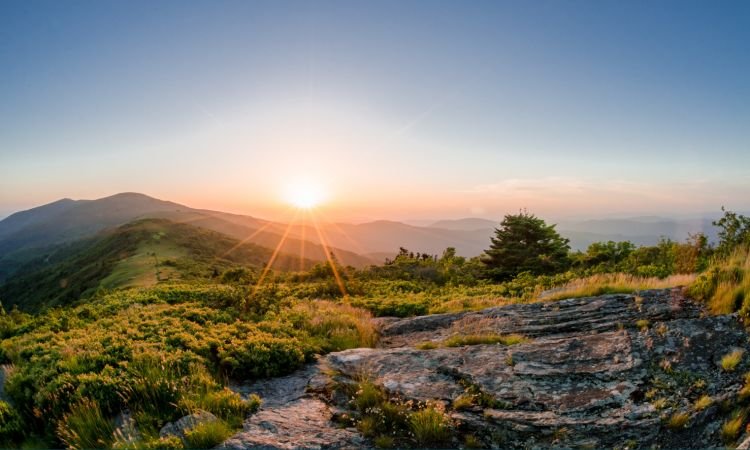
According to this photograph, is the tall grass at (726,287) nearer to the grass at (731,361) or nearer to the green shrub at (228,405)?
the grass at (731,361)

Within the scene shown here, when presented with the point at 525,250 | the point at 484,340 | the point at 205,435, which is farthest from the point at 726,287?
the point at 525,250

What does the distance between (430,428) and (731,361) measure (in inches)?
201

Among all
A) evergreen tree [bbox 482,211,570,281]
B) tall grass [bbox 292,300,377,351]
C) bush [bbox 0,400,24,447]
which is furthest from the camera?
evergreen tree [bbox 482,211,570,281]

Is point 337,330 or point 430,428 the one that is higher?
point 430,428

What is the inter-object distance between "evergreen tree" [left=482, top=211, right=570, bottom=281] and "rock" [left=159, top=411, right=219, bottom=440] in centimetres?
2519

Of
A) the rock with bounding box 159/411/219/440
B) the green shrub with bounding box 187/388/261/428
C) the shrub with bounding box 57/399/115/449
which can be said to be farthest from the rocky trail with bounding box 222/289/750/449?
the shrub with bounding box 57/399/115/449

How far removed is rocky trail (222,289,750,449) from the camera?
6.02 meters

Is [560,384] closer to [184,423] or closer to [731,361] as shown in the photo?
[731,361]

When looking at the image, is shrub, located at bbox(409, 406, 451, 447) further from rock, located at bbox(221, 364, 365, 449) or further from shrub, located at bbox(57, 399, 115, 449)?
shrub, located at bbox(57, 399, 115, 449)

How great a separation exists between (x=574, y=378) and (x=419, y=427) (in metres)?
3.15

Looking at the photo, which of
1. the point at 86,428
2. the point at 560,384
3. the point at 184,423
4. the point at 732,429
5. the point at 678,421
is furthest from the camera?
the point at 560,384

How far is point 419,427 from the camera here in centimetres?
628

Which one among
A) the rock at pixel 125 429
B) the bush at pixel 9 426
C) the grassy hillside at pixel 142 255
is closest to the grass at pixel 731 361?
the rock at pixel 125 429

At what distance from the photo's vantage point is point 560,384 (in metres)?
7.25
